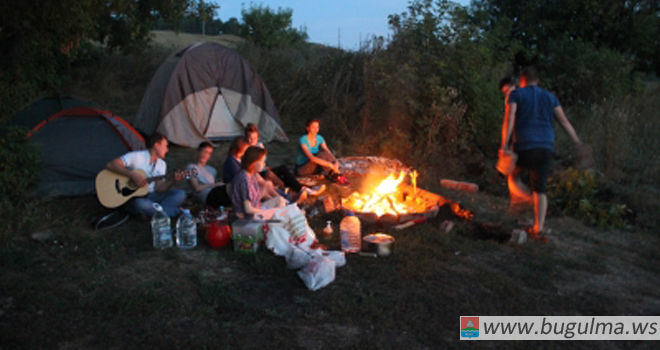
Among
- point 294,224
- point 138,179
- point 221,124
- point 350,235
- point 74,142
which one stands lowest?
point 350,235

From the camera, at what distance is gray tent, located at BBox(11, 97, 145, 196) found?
22.2ft

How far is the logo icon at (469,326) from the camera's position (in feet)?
11.2

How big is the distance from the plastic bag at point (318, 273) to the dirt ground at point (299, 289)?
0.29 feet

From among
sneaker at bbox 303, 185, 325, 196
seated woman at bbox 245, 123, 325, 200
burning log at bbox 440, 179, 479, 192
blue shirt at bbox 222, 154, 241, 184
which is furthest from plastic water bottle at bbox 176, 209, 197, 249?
burning log at bbox 440, 179, 479, 192

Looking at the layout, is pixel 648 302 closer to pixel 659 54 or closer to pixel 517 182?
pixel 517 182

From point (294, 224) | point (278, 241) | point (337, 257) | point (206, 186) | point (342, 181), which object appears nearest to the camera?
point (337, 257)

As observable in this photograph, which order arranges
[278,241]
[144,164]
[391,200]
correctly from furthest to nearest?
[391,200]
[144,164]
[278,241]

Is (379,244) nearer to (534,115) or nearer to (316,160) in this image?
(534,115)

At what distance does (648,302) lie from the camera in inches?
159

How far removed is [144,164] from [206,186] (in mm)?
807

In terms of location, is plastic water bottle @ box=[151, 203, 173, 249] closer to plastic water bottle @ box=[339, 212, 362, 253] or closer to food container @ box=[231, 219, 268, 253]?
food container @ box=[231, 219, 268, 253]

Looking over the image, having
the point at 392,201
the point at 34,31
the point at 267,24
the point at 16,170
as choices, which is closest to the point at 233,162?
the point at 392,201

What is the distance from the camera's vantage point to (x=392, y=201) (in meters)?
6.12

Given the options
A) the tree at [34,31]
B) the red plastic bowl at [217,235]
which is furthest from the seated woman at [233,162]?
the tree at [34,31]
